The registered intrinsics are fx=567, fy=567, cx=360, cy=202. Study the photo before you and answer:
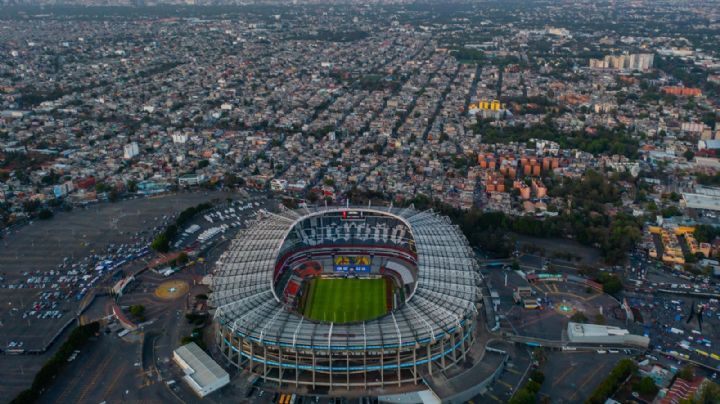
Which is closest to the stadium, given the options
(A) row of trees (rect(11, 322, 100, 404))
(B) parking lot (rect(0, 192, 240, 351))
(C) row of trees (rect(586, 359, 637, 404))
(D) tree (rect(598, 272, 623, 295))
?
(C) row of trees (rect(586, 359, 637, 404))

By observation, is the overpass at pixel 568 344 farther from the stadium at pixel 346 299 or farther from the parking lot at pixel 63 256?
the parking lot at pixel 63 256

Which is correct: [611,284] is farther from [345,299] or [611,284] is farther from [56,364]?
[56,364]

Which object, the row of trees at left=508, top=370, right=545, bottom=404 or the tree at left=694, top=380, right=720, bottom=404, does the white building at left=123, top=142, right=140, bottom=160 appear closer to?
the row of trees at left=508, top=370, right=545, bottom=404

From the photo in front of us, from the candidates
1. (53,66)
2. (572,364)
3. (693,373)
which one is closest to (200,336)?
(572,364)

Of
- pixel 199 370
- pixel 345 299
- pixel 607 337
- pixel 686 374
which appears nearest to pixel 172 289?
pixel 199 370

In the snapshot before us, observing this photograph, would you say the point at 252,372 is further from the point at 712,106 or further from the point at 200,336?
the point at 712,106

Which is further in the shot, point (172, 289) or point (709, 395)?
point (172, 289)

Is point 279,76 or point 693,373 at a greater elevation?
point 279,76
